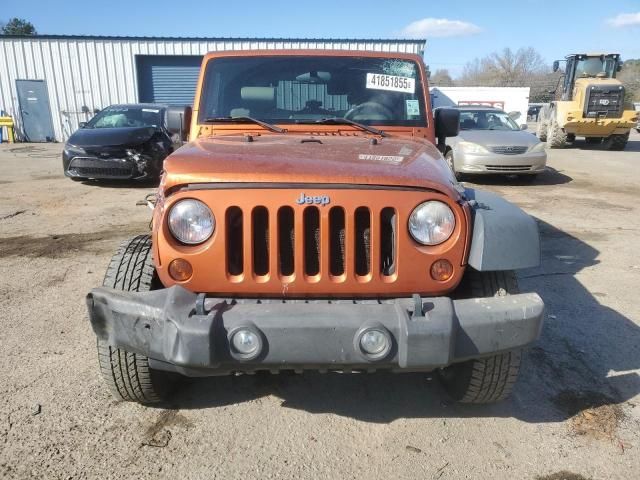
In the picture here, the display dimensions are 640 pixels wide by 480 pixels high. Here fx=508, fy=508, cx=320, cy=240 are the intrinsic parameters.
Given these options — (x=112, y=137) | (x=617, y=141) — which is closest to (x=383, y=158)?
(x=112, y=137)

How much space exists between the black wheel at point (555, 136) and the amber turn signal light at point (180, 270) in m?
17.7

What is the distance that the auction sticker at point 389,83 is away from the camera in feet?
11.7

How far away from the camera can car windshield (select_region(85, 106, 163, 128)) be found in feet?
33.5

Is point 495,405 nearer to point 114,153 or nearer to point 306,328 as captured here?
point 306,328

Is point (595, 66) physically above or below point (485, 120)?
→ above

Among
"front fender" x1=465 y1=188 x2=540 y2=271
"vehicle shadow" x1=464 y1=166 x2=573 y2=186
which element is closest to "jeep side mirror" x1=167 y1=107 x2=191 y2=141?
"front fender" x1=465 y1=188 x2=540 y2=271

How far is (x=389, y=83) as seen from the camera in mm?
3572

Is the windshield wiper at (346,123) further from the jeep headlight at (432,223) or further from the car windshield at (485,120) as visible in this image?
the car windshield at (485,120)

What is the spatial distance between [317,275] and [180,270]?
594 millimetres

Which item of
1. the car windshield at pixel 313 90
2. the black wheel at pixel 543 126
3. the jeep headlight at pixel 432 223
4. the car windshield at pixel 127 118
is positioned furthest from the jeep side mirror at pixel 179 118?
the black wheel at pixel 543 126

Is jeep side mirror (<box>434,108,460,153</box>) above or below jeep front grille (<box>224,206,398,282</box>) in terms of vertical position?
above

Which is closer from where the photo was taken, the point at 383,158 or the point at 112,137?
the point at 383,158

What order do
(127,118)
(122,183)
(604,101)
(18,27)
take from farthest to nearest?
(18,27), (604,101), (127,118), (122,183)

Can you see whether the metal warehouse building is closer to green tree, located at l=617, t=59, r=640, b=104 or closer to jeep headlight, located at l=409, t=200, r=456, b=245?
jeep headlight, located at l=409, t=200, r=456, b=245
